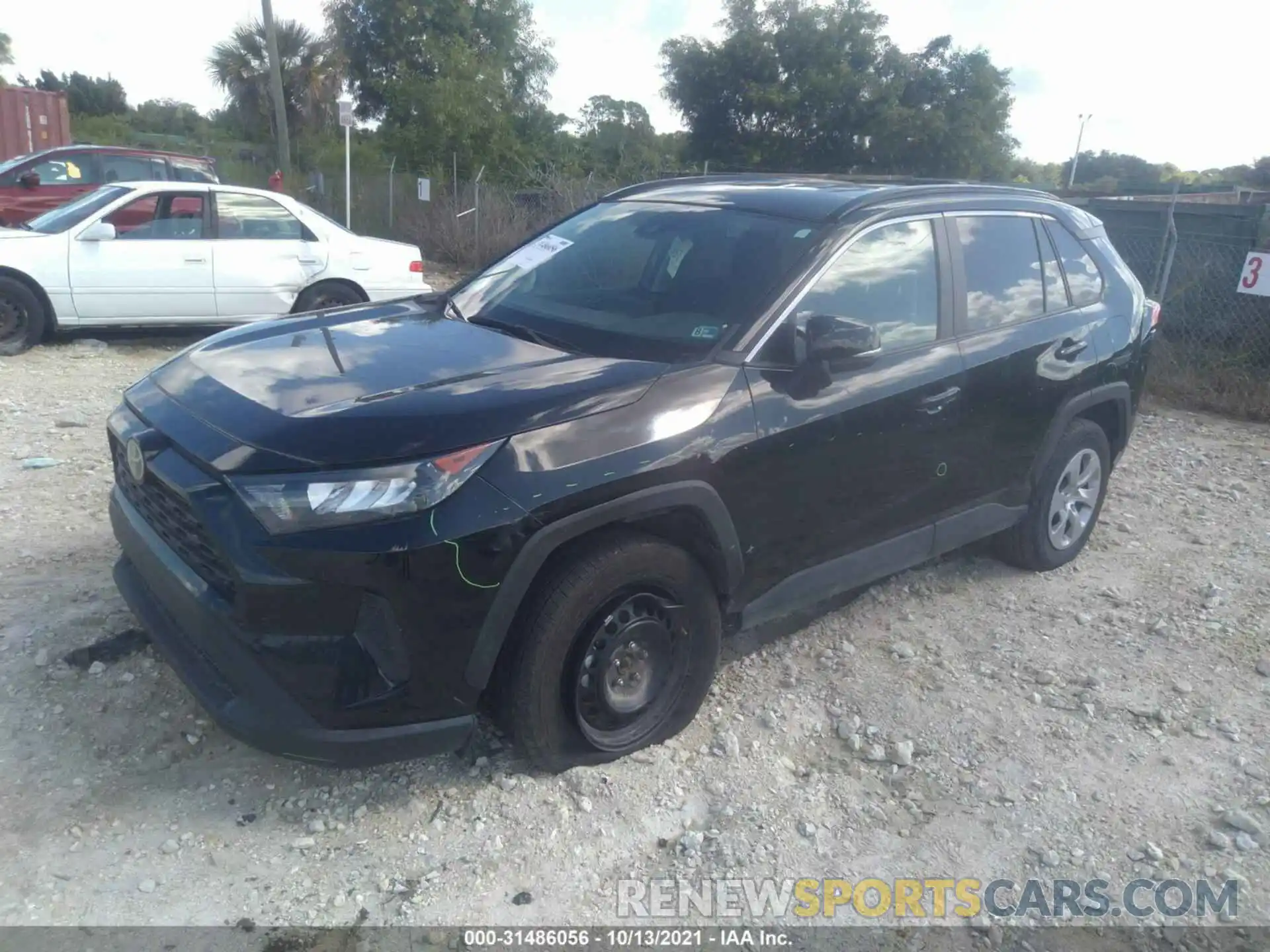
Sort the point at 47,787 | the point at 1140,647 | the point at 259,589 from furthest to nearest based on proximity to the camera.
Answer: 1. the point at 1140,647
2. the point at 47,787
3. the point at 259,589

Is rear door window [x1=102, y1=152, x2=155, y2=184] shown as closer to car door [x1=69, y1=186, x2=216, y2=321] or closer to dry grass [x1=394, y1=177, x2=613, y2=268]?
car door [x1=69, y1=186, x2=216, y2=321]

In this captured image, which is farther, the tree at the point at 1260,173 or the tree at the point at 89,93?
the tree at the point at 89,93

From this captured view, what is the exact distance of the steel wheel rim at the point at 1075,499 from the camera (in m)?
4.84

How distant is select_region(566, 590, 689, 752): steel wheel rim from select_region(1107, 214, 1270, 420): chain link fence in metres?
7.14

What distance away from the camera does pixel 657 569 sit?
10.0 feet

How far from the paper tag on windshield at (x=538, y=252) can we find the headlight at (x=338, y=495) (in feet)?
5.77

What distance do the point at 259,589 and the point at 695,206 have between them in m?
2.30

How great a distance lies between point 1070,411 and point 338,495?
11.2ft

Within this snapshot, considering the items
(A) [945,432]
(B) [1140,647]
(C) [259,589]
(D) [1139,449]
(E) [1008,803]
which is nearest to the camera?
(C) [259,589]

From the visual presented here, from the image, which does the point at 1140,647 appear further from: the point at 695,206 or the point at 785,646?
the point at 695,206

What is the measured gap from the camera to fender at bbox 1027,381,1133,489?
4516mm

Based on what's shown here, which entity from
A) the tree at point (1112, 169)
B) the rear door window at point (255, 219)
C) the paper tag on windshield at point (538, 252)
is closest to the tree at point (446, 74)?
the rear door window at point (255, 219)

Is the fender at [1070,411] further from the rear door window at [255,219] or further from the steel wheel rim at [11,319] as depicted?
the steel wheel rim at [11,319]

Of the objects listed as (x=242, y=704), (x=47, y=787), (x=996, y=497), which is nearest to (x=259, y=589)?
(x=242, y=704)
